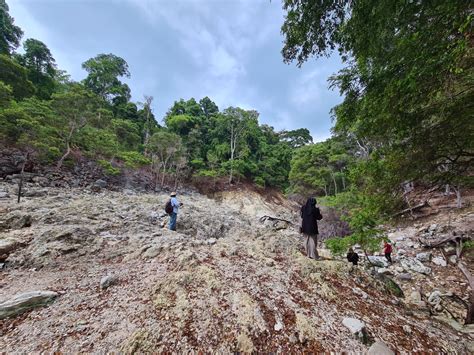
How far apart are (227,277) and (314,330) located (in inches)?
55.4

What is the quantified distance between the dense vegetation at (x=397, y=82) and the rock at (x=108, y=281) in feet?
14.0

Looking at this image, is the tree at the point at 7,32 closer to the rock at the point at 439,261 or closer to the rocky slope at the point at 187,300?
the rocky slope at the point at 187,300

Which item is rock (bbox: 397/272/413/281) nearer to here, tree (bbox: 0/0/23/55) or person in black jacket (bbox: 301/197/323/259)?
person in black jacket (bbox: 301/197/323/259)

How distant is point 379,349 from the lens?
6.29 feet

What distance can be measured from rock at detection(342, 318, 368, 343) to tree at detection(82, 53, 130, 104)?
2914 centimetres

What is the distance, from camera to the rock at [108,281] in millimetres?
2602

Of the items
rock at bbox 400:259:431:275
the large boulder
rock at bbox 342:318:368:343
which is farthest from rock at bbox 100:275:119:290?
rock at bbox 400:259:431:275

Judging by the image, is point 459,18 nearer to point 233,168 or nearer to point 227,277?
point 227,277

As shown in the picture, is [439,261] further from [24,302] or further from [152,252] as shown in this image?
[24,302]

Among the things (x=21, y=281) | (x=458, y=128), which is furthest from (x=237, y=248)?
(x=458, y=128)

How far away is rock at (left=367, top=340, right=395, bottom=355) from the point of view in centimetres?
188

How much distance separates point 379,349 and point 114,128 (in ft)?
66.3

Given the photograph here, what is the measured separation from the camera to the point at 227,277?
3.04 metres

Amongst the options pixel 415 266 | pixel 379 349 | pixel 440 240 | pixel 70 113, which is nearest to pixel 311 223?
pixel 379 349
